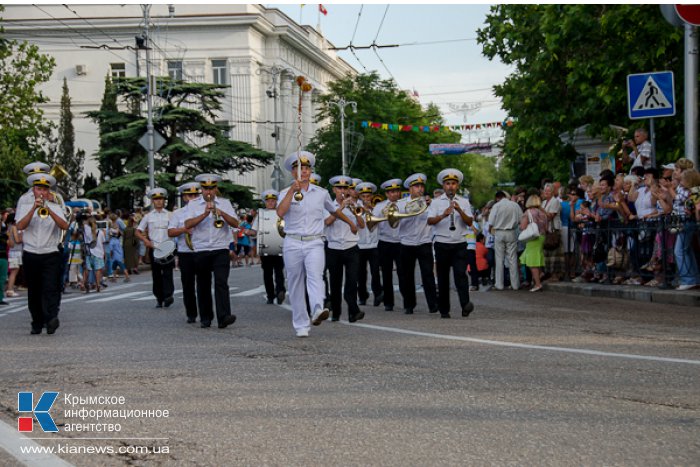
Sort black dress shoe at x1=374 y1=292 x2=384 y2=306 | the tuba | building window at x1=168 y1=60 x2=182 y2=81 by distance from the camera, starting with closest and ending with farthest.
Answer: the tuba < black dress shoe at x1=374 y1=292 x2=384 y2=306 < building window at x1=168 y1=60 x2=182 y2=81

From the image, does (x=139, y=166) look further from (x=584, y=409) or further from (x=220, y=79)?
(x=584, y=409)

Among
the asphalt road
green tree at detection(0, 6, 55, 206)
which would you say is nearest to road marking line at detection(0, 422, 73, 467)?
the asphalt road

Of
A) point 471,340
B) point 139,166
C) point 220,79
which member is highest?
point 220,79

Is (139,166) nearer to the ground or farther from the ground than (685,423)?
farther from the ground

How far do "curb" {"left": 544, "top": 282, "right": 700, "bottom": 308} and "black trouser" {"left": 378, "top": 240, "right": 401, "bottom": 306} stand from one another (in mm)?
3797

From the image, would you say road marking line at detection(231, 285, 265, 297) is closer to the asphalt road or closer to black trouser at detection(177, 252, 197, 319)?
black trouser at detection(177, 252, 197, 319)

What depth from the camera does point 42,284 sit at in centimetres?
1462

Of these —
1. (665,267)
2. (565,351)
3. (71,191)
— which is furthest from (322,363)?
(71,191)

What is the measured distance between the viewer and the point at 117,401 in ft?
26.9

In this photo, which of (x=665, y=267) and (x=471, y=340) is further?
Result: (x=665, y=267)

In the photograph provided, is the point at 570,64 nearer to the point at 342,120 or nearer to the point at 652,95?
the point at 652,95

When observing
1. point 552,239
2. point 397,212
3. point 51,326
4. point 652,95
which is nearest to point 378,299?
point 397,212

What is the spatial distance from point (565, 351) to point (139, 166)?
5012cm

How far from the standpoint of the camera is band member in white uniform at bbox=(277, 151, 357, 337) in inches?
524
